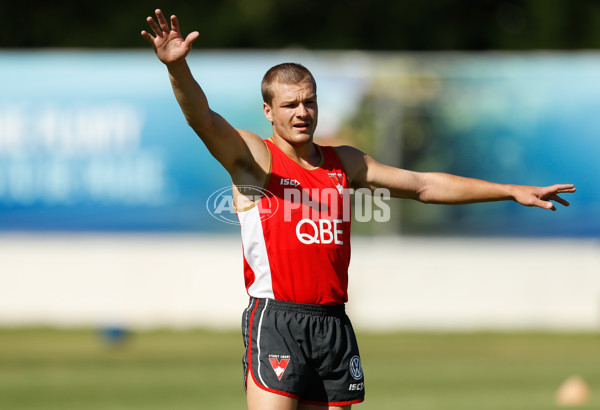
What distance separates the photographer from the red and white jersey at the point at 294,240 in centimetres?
554

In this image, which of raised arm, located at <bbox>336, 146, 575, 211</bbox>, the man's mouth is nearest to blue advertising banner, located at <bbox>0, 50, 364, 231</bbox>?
raised arm, located at <bbox>336, 146, 575, 211</bbox>

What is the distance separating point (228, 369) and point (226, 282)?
5414 millimetres

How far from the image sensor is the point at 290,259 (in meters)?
5.53

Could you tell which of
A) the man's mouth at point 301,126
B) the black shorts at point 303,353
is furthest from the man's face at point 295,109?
the black shorts at point 303,353

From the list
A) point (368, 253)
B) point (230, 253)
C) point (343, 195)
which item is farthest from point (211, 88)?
point (343, 195)

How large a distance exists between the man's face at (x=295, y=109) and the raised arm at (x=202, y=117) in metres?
0.18

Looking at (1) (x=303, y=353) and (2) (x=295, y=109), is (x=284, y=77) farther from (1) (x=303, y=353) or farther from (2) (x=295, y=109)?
(1) (x=303, y=353)

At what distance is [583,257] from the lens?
19594mm

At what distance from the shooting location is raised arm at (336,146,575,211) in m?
5.99

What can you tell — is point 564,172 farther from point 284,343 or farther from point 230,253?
point 284,343

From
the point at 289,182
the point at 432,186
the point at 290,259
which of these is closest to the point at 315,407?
the point at 290,259

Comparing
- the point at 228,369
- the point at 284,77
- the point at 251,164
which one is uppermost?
the point at 284,77

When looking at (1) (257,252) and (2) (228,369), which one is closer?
(1) (257,252)

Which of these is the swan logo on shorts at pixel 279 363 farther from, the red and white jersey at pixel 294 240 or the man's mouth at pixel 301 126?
the man's mouth at pixel 301 126
